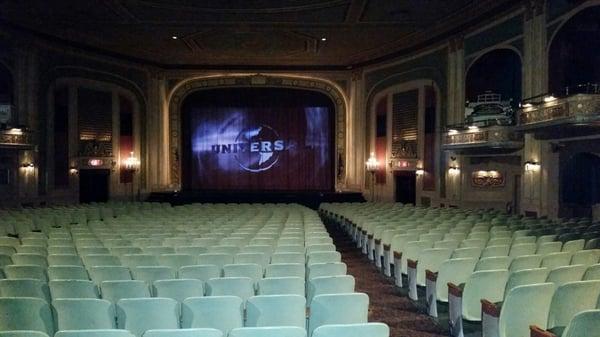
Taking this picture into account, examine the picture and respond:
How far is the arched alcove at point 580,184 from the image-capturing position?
14.9m

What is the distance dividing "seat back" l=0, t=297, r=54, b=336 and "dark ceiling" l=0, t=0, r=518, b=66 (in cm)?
1389

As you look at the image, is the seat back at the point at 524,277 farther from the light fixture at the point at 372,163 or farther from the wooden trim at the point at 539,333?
the light fixture at the point at 372,163

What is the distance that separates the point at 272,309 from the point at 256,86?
2349cm

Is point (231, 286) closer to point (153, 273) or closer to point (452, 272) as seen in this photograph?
point (153, 273)

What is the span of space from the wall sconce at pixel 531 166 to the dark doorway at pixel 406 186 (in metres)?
7.03

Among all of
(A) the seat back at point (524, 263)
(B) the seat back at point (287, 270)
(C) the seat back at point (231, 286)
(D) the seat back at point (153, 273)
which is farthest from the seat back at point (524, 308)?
(D) the seat back at point (153, 273)

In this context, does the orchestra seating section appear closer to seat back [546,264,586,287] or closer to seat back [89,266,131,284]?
seat back [89,266,131,284]

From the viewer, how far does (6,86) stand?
1850 centimetres

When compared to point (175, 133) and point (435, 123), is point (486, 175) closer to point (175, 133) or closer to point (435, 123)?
point (435, 123)

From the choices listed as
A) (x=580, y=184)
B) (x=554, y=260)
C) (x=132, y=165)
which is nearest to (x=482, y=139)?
(x=580, y=184)

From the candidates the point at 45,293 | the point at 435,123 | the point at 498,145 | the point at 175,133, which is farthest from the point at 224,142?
the point at 45,293

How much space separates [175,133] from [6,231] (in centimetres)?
1586

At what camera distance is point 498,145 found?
15.7 m

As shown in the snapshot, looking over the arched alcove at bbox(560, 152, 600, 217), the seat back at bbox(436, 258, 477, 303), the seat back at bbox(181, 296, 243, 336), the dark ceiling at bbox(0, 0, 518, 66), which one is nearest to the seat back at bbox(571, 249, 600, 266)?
the seat back at bbox(436, 258, 477, 303)
